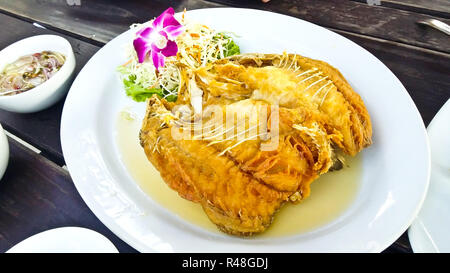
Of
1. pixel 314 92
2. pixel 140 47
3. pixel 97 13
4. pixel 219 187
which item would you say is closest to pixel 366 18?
pixel 314 92

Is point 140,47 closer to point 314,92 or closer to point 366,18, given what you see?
point 314,92

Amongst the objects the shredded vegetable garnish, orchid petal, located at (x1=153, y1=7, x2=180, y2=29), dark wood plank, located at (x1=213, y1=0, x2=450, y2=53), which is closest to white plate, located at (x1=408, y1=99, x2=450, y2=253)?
dark wood plank, located at (x1=213, y1=0, x2=450, y2=53)

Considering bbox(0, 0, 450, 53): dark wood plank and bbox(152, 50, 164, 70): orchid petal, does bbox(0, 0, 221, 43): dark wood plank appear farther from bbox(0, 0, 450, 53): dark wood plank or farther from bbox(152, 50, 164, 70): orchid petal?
bbox(152, 50, 164, 70): orchid petal

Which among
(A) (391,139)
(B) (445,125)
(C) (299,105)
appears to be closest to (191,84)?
(C) (299,105)

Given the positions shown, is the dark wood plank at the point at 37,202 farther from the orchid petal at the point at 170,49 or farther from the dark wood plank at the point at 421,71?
the dark wood plank at the point at 421,71

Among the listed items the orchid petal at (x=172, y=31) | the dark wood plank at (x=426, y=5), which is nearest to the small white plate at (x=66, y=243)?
the orchid petal at (x=172, y=31)
